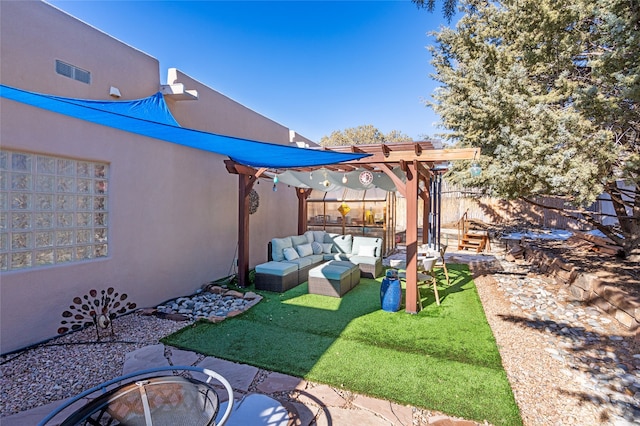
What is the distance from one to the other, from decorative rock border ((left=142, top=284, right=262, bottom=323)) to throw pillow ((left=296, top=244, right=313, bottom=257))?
203cm

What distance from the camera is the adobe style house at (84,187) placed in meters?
3.71

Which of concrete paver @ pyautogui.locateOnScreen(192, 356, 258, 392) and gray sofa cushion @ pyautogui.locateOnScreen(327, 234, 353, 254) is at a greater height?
gray sofa cushion @ pyautogui.locateOnScreen(327, 234, 353, 254)

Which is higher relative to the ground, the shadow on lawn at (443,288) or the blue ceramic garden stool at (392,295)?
the blue ceramic garden stool at (392,295)

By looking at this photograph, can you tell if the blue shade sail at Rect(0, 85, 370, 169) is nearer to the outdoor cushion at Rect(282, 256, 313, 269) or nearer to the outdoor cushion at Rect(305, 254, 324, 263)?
the outdoor cushion at Rect(282, 256, 313, 269)

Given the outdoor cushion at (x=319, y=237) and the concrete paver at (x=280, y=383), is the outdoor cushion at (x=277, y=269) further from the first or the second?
the concrete paver at (x=280, y=383)

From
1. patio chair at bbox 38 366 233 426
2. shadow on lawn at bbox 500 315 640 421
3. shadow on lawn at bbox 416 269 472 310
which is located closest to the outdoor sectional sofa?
shadow on lawn at bbox 416 269 472 310

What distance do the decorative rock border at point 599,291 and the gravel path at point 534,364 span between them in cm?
19

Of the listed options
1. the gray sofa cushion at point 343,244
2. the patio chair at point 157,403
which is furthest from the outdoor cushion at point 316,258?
the patio chair at point 157,403

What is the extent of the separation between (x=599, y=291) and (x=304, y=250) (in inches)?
230

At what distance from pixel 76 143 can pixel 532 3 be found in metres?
7.35

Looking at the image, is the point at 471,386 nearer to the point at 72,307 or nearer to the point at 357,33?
A: the point at 72,307

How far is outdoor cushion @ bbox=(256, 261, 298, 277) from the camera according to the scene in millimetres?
6398

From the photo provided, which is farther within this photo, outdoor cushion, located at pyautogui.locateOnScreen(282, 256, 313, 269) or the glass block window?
outdoor cushion, located at pyautogui.locateOnScreen(282, 256, 313, 269)

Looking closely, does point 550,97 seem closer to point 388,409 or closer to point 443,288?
point 443,288
